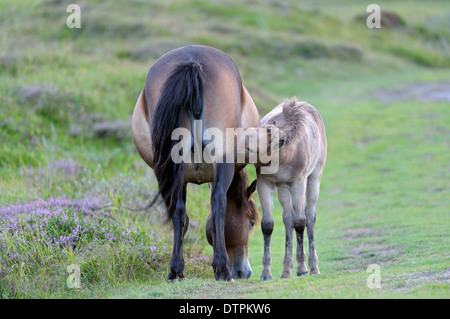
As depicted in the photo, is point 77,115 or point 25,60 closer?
point 77,115

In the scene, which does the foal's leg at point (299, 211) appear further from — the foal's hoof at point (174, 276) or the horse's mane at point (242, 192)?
the foal's hoof at point (174, 276)

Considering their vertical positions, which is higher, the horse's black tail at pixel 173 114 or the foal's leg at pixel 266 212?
the horse's black tail at pixel 173 114

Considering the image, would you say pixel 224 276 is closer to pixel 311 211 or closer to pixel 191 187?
pixel 311 211

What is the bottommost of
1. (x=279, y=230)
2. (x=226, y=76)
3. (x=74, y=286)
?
(x=279, y=230)

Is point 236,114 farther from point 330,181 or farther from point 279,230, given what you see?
point 330,181

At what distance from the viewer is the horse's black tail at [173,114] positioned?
5641 millimetres

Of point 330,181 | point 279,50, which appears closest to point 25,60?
point 330,181

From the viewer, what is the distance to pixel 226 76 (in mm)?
5934

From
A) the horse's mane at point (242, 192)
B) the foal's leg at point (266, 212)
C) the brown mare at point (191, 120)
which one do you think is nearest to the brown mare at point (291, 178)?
the foal's leg at point (266, 212)

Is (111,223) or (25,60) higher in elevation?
(25,60)

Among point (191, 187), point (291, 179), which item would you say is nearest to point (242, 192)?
point (291, 179)
